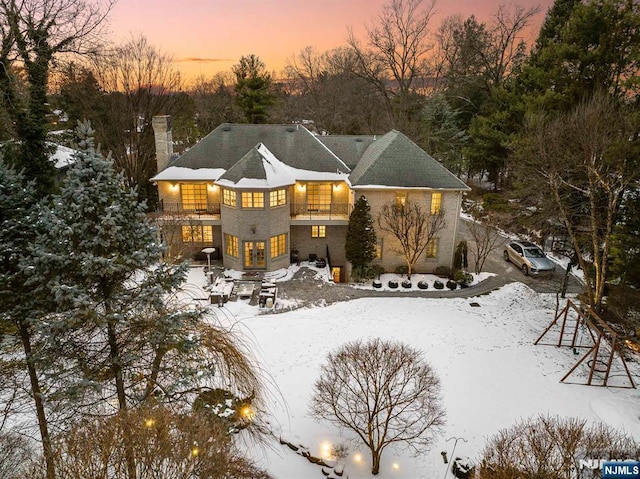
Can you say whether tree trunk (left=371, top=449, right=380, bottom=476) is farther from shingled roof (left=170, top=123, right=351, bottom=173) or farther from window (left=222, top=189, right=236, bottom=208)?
shingled roof (left=170, top=123, right=351, bottom=173)

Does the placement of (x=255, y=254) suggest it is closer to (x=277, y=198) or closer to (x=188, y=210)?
(x=277, y=198)

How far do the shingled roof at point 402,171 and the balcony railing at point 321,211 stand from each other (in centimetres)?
206

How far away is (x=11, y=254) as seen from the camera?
888 centimetres

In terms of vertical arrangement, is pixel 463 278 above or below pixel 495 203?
below

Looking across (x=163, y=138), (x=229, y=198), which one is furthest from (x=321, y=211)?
(x=163, y=138)

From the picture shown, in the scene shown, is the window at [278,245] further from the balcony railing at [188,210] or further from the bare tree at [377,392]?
the bare tree at [377,392]

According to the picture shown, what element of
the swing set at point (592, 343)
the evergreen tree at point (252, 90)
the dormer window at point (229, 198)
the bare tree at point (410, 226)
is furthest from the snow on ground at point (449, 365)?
the evergreen tree at point (252, 90)

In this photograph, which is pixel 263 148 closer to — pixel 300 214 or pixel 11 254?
pixel 300 214

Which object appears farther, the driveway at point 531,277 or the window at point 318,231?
the window at point 318,231

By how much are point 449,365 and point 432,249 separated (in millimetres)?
11013

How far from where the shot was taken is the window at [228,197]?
25.0 m

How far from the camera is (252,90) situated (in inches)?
1768

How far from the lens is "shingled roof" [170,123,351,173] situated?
91.7 feet

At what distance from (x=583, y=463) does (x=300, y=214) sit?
71.4 feet
